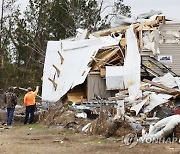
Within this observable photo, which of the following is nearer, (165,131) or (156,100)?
(165,131)

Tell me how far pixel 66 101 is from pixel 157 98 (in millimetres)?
6660

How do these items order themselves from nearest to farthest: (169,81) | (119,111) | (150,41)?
(119,111) < (169,81) < (150,41)

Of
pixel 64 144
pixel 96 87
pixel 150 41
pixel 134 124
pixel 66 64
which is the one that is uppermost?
pixel 150 41

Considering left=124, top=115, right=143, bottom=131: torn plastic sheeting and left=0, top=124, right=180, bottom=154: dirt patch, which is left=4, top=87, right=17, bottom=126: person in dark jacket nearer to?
left=0, top=124, right=180, bottom=154: dirt patch

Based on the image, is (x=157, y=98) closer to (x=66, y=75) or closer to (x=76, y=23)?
(x=66, y=75)

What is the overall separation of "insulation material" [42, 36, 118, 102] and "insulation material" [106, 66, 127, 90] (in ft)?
3.46

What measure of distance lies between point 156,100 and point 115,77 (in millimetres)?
4685

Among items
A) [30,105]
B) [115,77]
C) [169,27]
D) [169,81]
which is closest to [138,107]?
[169,81]

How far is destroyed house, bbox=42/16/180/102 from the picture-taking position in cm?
1992

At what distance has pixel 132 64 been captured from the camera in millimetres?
19547

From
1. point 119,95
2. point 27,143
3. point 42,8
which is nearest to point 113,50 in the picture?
point 119,95

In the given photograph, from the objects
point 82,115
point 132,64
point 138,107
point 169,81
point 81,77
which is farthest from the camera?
point 81,77

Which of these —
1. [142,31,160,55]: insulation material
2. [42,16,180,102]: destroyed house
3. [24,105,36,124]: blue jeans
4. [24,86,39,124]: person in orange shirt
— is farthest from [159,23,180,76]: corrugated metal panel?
[24,105,36,124]: blue jeans

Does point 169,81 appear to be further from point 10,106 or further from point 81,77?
point 10,106
